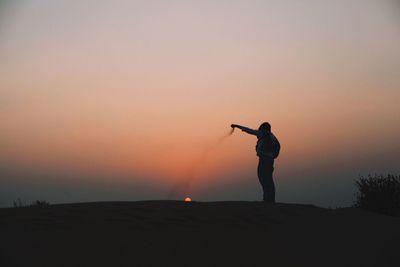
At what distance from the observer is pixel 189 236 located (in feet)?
31.3

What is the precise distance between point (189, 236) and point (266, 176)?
18.0 feet

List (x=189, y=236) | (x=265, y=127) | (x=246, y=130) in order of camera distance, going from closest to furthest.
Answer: (x=189, y=236) < (x=265, y=127) < (x=246, y=130)

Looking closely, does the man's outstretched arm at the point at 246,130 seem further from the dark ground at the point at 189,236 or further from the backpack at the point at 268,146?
the dark ground at the point at 189,236

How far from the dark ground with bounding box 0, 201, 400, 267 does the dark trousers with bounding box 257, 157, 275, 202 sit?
1931 mm

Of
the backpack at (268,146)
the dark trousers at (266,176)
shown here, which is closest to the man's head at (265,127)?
the backpack at (268,146)

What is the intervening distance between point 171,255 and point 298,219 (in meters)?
4.22

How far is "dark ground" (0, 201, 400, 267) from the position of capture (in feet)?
27.4

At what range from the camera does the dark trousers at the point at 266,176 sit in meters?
14.6

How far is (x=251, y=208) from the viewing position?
40.4ft

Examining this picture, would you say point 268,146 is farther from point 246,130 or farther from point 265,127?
point 246,130

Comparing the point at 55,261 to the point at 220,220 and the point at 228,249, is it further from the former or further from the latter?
the point at 220,220

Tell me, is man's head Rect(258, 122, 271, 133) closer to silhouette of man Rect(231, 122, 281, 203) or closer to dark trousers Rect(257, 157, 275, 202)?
silhouette of man Rect(231, 122, 281, 203)

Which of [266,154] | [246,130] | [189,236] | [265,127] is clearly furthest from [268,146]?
[189,236]

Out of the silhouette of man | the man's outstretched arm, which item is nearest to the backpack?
the silhouette of man
